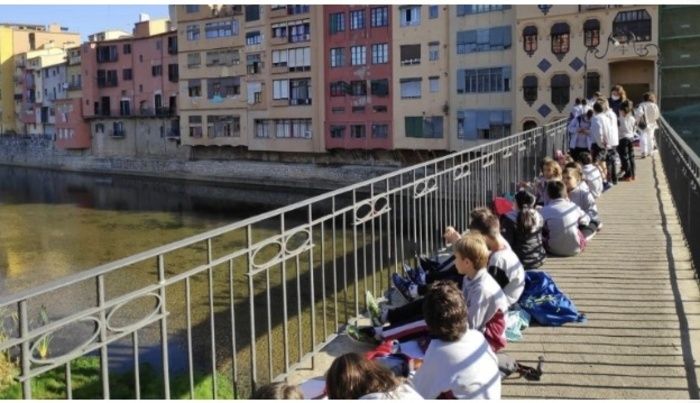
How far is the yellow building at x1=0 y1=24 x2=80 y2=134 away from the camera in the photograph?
86188 mm

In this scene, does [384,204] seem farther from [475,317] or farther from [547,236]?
[547,236]

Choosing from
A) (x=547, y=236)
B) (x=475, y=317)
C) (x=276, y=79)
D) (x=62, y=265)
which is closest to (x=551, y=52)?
(x=276, y=79)

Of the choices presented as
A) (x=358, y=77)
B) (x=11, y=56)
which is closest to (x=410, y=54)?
(x=358, y=77)

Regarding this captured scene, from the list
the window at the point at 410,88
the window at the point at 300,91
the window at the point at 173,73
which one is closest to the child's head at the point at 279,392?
the window at the point at 410,88

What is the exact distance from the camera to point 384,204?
6.87 meters

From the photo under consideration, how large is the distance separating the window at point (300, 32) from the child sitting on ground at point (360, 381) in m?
51.2

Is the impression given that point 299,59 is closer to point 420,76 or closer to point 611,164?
point 420,76

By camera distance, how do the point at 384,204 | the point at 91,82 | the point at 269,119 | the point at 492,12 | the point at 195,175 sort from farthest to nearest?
the point at 91,82 → the point at 195,175 → the point at 269,119 → the point at 492,12 → the point at 384,204

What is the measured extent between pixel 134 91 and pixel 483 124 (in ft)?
126

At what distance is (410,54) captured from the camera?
48.6 m

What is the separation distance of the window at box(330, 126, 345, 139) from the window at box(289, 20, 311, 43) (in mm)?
6672

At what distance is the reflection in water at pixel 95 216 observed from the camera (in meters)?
34.0

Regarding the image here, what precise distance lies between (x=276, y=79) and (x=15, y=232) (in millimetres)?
21873

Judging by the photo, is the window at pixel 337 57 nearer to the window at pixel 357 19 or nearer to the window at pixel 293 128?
the window at pixel 357 19
